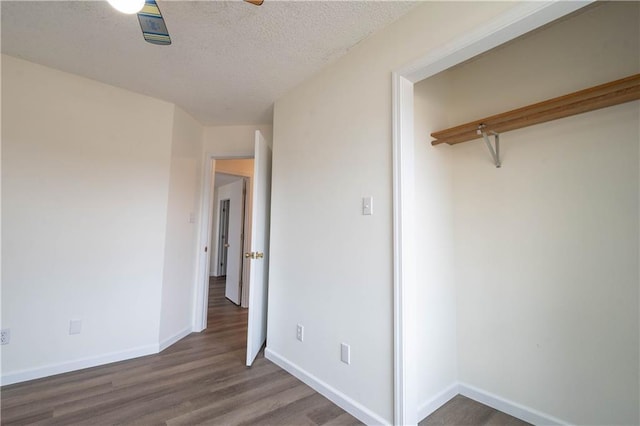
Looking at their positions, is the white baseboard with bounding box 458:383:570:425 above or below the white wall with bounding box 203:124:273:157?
below

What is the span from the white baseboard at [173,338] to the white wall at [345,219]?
3.48 feet

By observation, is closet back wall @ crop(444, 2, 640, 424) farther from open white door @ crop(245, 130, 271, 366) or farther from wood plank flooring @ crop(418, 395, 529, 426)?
open white door @ crop(245, 130, 271, 366)

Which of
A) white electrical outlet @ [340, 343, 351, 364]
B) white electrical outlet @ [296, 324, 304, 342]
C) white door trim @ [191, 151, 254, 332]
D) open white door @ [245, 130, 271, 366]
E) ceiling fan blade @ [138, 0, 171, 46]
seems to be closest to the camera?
ceiling fan blade @ [138, 0, 171, 46]

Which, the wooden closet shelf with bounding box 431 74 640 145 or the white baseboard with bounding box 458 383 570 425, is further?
the white baseboard with bounding box 458 383 570 425

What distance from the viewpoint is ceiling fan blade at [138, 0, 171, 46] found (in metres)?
1.47

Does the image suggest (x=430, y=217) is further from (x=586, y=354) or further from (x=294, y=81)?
(x=294, y=81)

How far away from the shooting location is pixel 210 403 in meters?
1.93

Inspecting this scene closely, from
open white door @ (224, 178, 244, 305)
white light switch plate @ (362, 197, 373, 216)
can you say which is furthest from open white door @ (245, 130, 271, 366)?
open white door @ (224, 178, 244, 305)

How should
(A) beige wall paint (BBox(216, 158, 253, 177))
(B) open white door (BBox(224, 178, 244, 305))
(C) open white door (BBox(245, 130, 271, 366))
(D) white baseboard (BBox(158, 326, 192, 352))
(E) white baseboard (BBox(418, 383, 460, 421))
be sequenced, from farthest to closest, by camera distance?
(B) open white door (BBox(224, 178, 244, 305)) < (A) beige wall paint (BBox(216, 158, 253, 177)) < (D) white baseboard (BBox(158, 326, 192, 352)) < (C) open white door (BBox(245, 130, 271, 366)) < (E) white baseboard (BBox(418, 383, 460, 421))

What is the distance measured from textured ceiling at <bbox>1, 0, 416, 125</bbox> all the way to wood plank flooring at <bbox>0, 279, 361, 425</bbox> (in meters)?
2.44

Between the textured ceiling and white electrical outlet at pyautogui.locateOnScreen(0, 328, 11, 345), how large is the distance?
206 centimetres

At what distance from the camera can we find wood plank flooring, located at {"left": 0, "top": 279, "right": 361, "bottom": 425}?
1.77m

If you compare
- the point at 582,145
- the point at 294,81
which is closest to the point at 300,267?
the point at 294,81

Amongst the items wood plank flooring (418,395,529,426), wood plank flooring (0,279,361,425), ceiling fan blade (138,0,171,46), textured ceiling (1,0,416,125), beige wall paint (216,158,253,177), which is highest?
textured ceiling (1,0,416,125)
